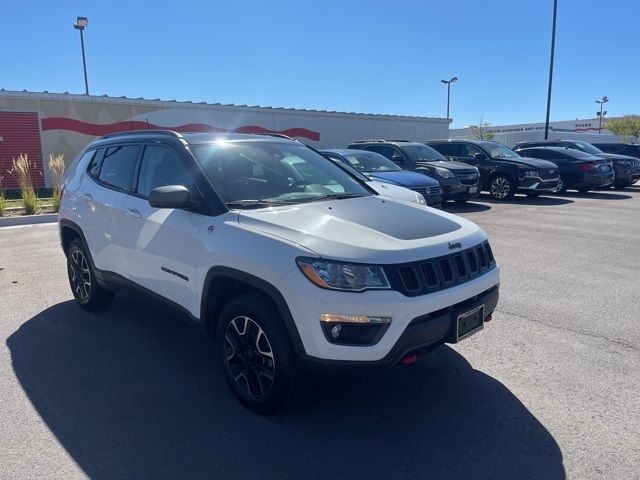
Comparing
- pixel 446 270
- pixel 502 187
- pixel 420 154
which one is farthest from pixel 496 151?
pixel 446 270

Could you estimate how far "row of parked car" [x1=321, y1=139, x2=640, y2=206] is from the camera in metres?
11.9

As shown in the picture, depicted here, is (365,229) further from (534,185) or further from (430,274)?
(534,185)

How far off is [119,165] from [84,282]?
Result: 4.32 ft

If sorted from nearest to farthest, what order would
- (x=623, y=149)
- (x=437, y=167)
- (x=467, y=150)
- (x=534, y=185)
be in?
(x=437, y=167)
(x=534, y=185)
(x=467, y=150)
(x=623, y=149)

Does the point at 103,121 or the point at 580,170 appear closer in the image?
the point at 580,170

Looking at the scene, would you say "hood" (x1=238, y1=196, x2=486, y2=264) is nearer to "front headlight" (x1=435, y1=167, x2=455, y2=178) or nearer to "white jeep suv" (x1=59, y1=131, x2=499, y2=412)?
"white jeep suv" (x1=59, y1=131, x2=499, y2=412)

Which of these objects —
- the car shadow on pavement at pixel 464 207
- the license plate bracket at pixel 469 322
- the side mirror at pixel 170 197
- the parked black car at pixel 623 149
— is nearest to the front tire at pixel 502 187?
the car shadow on pavement at pixel 464 207

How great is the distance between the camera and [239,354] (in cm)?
343

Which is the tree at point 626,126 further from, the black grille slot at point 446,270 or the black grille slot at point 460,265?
the black grille slot at point 446,270

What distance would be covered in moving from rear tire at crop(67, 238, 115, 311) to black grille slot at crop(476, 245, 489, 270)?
139 inches

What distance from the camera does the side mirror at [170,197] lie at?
3518 millimetres

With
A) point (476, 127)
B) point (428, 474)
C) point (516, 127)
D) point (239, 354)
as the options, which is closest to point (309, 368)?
point (239, 354)

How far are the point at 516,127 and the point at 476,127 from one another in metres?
16.7

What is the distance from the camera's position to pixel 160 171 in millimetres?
4262
